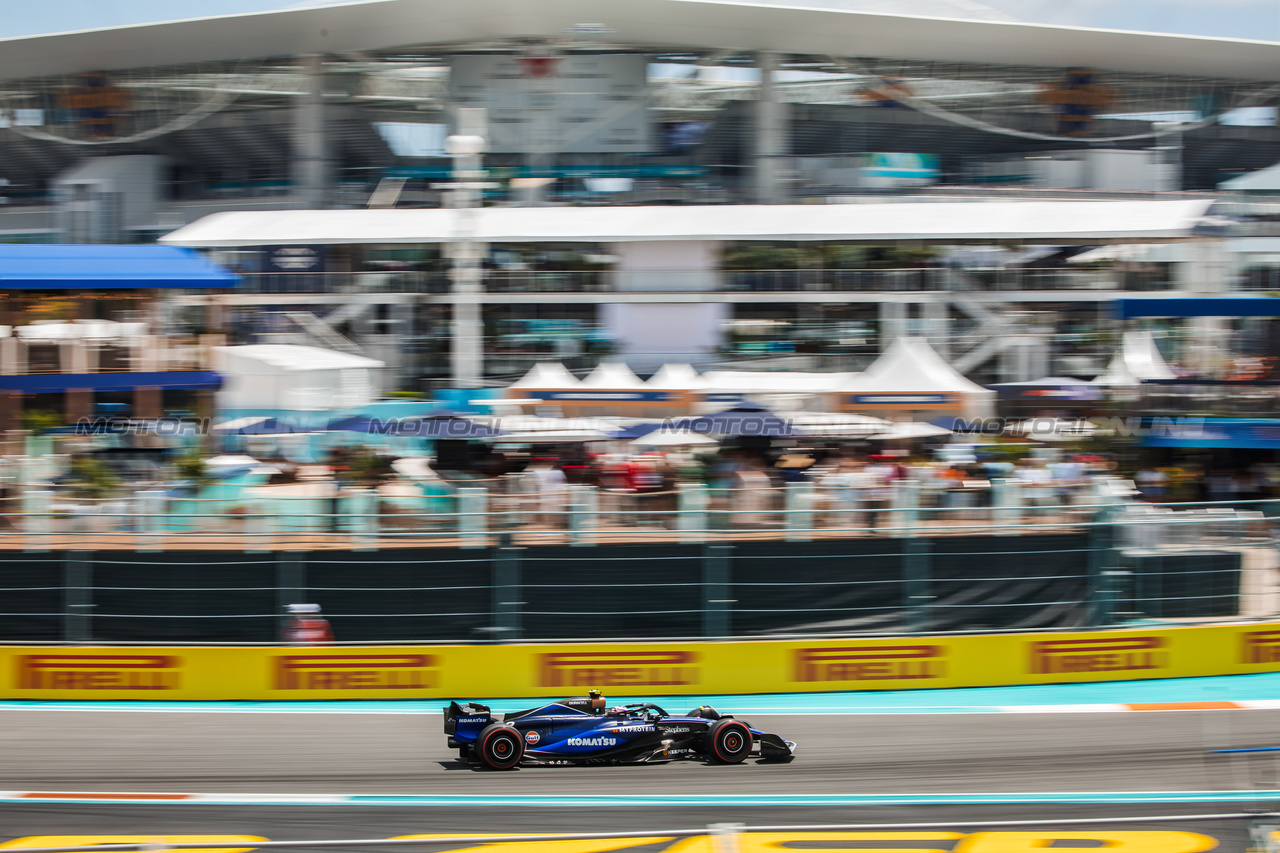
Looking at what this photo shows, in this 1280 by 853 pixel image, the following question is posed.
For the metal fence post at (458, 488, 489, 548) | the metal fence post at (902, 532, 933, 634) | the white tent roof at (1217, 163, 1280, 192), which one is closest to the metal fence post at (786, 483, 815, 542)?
the metal fence post at (902, 532, 933, 634)

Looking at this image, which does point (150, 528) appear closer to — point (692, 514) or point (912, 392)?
point (692, 514)

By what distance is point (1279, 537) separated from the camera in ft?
36.8

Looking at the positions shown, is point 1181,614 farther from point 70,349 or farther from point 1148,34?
point 1148,34

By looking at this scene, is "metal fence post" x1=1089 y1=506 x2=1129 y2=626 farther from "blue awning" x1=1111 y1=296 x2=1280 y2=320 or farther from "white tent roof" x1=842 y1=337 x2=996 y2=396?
"blue awning" x1=1111 y1=296 x2=1280 y2=320

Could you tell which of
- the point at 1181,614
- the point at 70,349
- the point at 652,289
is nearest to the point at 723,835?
the point at 1181,614

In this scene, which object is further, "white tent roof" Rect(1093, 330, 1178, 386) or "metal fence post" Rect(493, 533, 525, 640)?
"white tent roof" Rect(1093, 330, 1178, 386)

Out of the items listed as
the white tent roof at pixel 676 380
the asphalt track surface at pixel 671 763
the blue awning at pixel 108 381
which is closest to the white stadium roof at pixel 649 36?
the white tent roof at pixel 676 380

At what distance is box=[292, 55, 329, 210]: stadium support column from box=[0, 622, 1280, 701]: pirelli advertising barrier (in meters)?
25.1

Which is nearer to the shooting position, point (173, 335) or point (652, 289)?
point (173, 335)

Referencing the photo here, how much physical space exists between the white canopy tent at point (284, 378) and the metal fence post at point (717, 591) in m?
10.9

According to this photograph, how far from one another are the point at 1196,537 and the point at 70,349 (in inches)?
591

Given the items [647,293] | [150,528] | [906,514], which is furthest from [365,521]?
[647,293]

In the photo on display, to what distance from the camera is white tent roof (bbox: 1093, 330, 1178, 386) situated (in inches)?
800

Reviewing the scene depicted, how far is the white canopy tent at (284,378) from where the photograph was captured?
20.6 m
